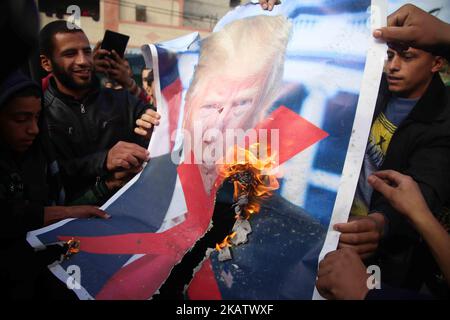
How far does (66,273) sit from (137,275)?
19 cm

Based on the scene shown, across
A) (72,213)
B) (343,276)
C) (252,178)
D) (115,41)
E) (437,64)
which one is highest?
(437,64)

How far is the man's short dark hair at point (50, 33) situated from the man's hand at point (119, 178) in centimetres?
64

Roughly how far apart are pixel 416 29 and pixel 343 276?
64cm

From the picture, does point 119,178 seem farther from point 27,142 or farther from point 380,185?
point 380,185

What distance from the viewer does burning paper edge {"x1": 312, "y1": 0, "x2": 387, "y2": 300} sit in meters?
0.96

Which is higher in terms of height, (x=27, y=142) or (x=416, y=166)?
(x=416, y=166)

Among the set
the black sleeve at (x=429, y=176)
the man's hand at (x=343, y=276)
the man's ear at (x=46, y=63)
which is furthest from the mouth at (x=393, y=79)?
the man's ear at (x=46, y=63)

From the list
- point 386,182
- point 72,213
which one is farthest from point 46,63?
point 386,182


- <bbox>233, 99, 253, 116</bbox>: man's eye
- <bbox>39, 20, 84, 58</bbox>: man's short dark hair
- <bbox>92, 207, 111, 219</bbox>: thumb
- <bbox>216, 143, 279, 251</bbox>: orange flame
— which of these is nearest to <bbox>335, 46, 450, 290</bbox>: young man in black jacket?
<bbox>216, 143, 279, 251</bbox>: orange flame

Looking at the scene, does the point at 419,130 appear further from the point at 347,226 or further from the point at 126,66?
the point at 126,66

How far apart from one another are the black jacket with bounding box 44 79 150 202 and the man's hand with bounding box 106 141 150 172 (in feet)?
0.15

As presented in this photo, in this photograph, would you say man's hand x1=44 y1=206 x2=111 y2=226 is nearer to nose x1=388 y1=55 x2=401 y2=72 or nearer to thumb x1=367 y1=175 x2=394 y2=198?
thumb x1=367 y1=175 x2=394 y2=198

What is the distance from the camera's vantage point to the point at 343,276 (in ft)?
2.84

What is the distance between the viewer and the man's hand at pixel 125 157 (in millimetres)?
1354
